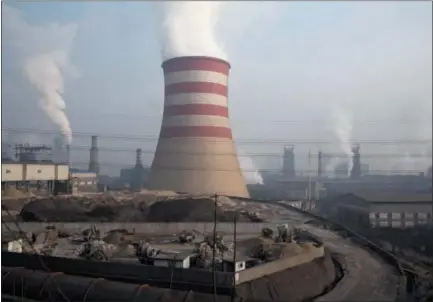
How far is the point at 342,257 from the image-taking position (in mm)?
4070

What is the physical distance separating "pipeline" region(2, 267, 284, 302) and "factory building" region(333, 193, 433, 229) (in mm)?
1290

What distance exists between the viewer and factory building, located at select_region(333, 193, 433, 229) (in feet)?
8.99

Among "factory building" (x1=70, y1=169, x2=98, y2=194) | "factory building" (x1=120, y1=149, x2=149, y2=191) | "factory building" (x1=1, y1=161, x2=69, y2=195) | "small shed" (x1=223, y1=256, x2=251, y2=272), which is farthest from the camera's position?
"factory building" (x1=1, y1=161, x2=69, y2=195)

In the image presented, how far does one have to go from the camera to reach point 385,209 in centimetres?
300

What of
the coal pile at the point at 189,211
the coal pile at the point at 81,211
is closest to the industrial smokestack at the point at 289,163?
the coal pile at the point at 189,211

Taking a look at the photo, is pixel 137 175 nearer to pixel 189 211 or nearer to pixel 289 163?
pixel 189 211

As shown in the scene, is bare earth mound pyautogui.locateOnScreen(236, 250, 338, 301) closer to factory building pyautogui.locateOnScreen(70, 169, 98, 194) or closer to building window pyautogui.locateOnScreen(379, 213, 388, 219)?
building window pyautogui.locateOnScreen(379, 213, 388, 219)

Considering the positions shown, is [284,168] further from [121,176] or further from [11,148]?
[11,148]

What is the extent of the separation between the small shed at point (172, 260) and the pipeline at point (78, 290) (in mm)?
436

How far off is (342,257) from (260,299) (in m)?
1.76

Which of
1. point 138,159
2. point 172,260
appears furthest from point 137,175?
point 172,260

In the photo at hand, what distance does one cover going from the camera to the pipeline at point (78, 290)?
2.43 meters

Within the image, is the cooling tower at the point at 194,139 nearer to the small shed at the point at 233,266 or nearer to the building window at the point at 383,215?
the small shed at the point at 233,266

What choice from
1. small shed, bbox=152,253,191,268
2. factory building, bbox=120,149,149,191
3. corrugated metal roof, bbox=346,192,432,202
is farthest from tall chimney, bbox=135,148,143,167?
corrugated metal roof, bbox=346,192,432,202
